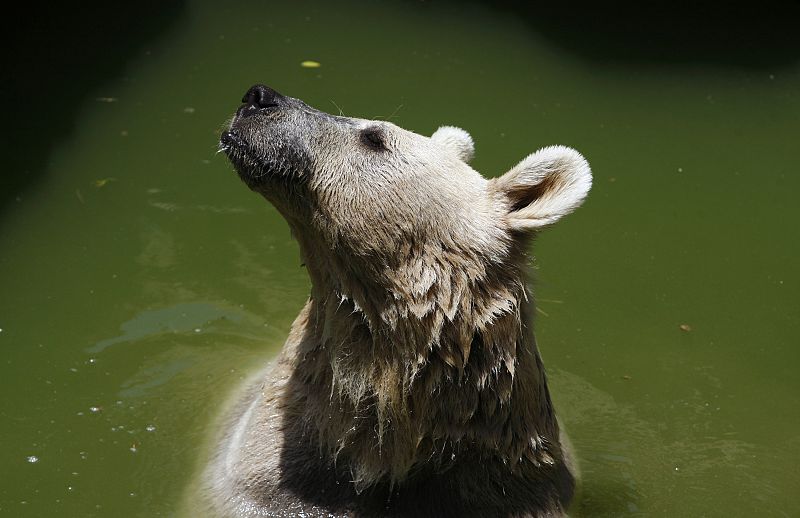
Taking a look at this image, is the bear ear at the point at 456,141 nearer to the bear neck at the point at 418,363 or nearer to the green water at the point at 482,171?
the bear neck at the point at 418,363

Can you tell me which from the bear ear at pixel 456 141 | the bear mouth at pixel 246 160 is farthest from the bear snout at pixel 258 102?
the bear ear at pixel 456 141

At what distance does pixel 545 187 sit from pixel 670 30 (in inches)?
257

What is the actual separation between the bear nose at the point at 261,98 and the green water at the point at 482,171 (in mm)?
2009

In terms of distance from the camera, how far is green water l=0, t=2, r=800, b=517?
5828 mm

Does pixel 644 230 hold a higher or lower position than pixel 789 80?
lower

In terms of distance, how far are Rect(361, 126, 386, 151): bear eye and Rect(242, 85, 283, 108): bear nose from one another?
16.3 inches

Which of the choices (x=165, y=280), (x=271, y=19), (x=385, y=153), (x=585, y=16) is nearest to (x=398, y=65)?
(x=271, y=19)

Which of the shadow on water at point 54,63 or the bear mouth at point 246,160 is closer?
the bear mouth at point 246,160

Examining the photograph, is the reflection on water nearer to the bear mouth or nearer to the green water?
the green water

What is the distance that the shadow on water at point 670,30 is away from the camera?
10141mm

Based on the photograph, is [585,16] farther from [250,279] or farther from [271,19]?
[250,279]

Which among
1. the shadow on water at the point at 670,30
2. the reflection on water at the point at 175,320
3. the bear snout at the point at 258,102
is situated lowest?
the reflection on water at the point at 175,320

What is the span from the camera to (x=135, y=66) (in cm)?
926

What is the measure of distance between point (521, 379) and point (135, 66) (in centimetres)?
579
